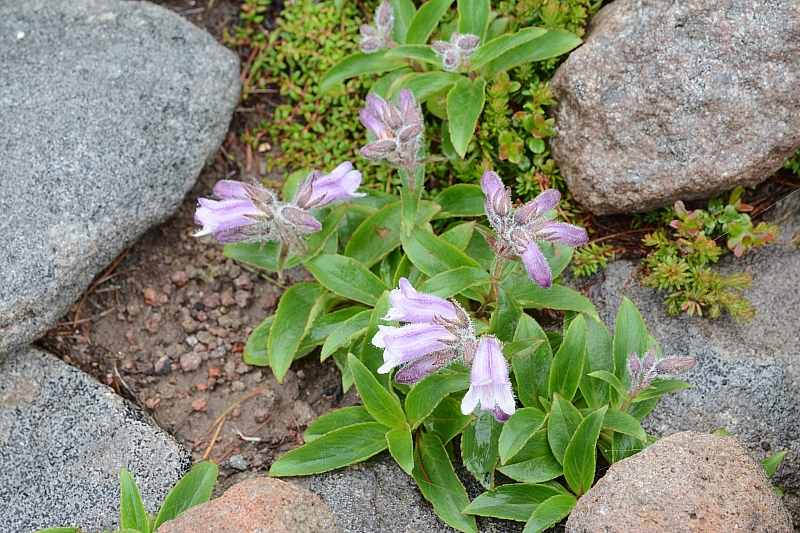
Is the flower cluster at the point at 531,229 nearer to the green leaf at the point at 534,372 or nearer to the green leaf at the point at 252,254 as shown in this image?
the green leaf at the point at 534,372

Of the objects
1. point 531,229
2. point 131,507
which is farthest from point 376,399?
point 131,507

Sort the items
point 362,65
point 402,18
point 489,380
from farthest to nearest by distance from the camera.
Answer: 1. point 402,18
2. point 362,65
3. point 489,380

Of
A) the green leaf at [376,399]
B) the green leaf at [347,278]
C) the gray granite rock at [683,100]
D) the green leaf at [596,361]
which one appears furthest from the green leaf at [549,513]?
the gray granite rock at [683,100]

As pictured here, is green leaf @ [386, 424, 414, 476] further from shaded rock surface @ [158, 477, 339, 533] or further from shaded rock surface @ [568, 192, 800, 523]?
shaded rock surface @ [568, 192, 800, 523]

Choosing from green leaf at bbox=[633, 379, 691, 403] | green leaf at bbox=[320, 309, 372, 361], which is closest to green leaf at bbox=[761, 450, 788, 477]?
green leaf at bbox=[633, 379, 691, 403]

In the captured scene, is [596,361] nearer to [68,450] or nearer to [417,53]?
[417,53]

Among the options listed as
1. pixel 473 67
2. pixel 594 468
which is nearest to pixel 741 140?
pixel 473 67
